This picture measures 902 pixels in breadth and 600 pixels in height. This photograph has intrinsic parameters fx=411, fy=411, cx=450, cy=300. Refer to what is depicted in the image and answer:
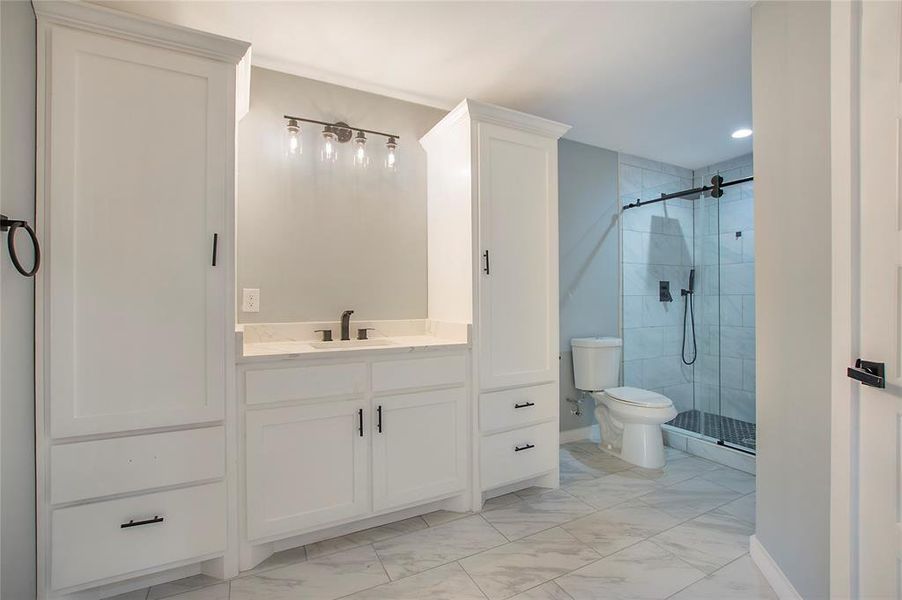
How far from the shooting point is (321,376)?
179cm

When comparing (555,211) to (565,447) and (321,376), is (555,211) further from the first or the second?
(565,447)

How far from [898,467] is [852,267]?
0.53 m

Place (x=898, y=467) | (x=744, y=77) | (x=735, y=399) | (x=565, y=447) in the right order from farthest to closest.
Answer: (x=735, y=399), (x=565, y=447), (x=744, y=77), (x=898, y=467)

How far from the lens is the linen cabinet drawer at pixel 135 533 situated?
140 cm

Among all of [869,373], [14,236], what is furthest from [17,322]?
[869,373]

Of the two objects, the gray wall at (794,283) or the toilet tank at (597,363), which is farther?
the toilet tank at (597,363)

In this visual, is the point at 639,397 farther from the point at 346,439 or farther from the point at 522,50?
the point at 522,50

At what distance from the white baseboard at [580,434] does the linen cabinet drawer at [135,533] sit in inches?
94.4

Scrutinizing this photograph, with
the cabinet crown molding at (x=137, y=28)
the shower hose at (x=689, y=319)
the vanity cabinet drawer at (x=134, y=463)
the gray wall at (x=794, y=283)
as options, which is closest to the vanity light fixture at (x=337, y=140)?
the cabinet crown molding at (x=137, y=28)

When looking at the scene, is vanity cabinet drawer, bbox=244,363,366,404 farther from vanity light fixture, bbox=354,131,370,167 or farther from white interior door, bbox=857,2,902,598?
white interior door, bbox=857,2,902,598

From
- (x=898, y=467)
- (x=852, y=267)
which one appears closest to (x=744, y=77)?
(x=852, y=267)

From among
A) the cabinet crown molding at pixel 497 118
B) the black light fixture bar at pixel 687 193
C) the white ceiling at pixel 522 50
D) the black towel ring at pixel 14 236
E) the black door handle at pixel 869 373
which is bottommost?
the black door handle at pixel 869 373

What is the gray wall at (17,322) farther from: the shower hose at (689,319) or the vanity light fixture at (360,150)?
the shower hose at (689,319)

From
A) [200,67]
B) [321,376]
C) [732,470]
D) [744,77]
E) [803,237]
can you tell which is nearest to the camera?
[803,237]
